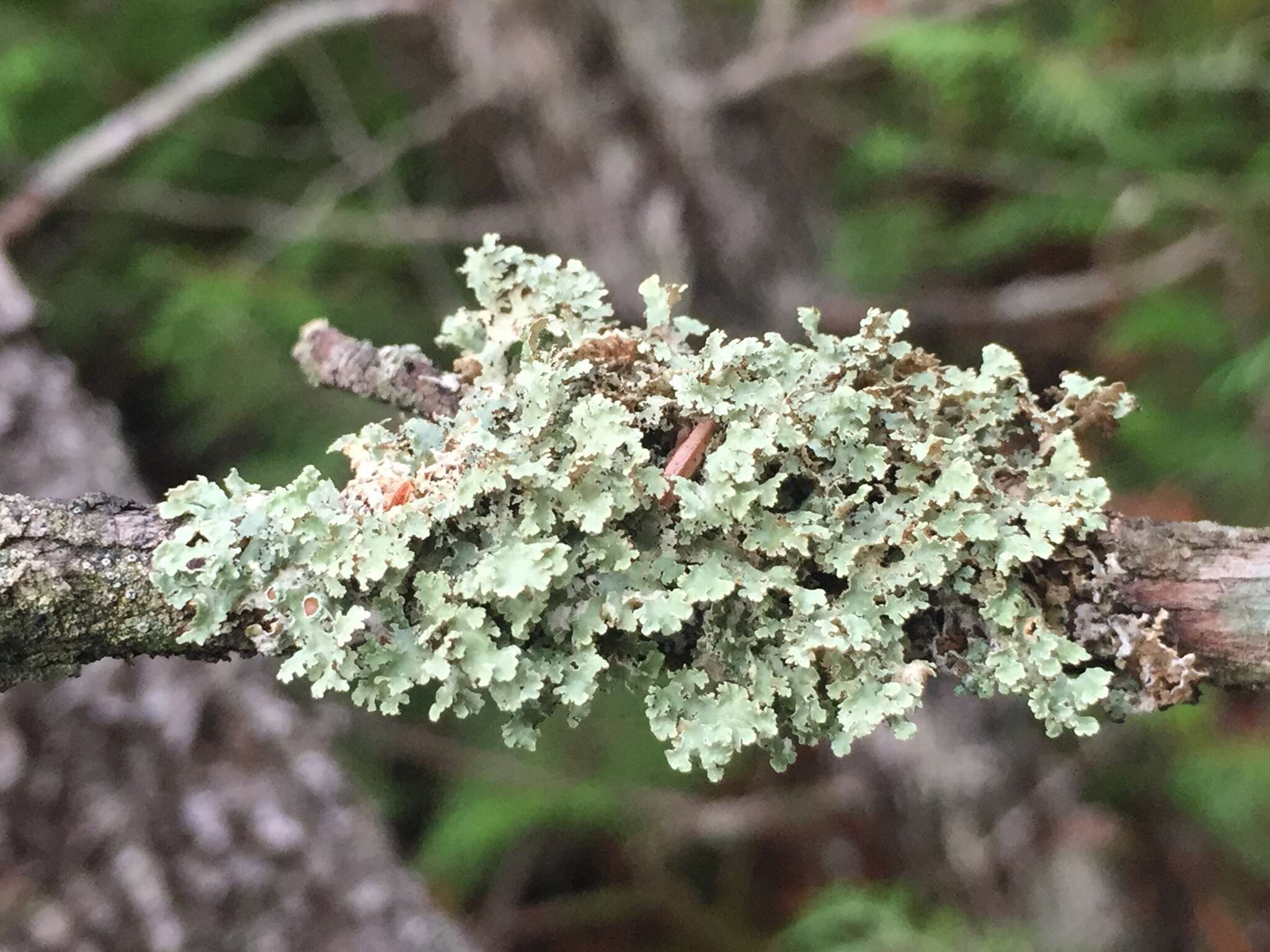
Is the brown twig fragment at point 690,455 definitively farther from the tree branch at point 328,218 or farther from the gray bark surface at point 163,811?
the tree branch at point 328,218

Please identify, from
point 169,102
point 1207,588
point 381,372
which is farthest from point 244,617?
point 169,102

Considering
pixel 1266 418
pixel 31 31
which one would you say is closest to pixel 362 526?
pixel 1266 418

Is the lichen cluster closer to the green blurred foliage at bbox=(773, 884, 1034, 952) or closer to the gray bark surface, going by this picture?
the gray bark surface

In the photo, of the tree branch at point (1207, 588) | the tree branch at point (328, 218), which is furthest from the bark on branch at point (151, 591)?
the tree branch at point (328, 218)

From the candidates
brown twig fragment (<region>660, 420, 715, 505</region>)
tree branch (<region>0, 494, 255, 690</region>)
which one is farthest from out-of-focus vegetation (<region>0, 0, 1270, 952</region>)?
brown twig fragment (<region>660, 420, 715, 505</region>)

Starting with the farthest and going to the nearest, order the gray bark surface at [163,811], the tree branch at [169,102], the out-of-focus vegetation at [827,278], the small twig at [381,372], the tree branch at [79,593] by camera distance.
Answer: the out-of-focus vegetation at [827,278] → the tree branch at [169,102] → the gray bark surface at [163,811] → the small twig at [381,372] → the tree branch at [79,593]

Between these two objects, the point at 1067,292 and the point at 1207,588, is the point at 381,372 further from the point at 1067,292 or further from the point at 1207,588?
the point at 1067,292
